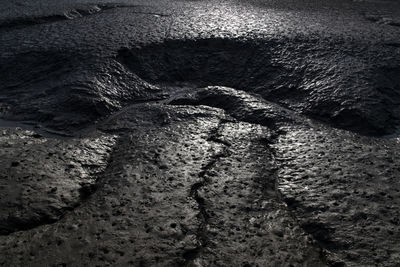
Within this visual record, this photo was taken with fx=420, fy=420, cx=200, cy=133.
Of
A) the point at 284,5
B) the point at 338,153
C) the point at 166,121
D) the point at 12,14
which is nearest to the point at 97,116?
the point at 166,121

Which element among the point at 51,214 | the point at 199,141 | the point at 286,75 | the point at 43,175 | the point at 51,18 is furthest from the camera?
the point at 51,18

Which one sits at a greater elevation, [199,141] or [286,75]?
[286,75]

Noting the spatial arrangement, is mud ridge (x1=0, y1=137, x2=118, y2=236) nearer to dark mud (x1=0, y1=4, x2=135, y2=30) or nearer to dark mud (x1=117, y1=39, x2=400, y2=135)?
dark mud (x1=117, y1=39, x2=400, y2=135)

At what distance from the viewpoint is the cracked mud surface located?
1.19m

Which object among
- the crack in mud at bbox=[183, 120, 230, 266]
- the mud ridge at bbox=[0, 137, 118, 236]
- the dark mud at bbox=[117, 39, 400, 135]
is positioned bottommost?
the mud ridge at bbox=[0, 137, 118, 236]

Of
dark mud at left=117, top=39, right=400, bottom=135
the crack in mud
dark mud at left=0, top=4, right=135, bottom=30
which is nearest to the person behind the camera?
the crack in mud

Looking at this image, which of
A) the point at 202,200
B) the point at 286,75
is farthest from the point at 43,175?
the point at 286,75

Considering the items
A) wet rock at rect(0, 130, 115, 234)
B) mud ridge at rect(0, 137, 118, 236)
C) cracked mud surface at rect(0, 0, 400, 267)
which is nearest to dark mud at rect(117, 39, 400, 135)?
cracked mud surface at rect(0, 0, 400, 267)

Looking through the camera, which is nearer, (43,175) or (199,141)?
(43,175)

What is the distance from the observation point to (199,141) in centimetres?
169

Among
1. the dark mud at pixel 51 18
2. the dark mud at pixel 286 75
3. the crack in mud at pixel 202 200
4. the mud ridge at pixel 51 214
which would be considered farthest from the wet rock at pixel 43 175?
the dark mud at pixel 51 18

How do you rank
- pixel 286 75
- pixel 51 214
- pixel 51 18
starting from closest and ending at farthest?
pixel 51 214 → pixel 286 75 → pixel 51 18

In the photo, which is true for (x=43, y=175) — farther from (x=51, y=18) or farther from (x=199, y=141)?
(x=51, y=18)

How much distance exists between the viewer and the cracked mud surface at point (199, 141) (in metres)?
1.19
